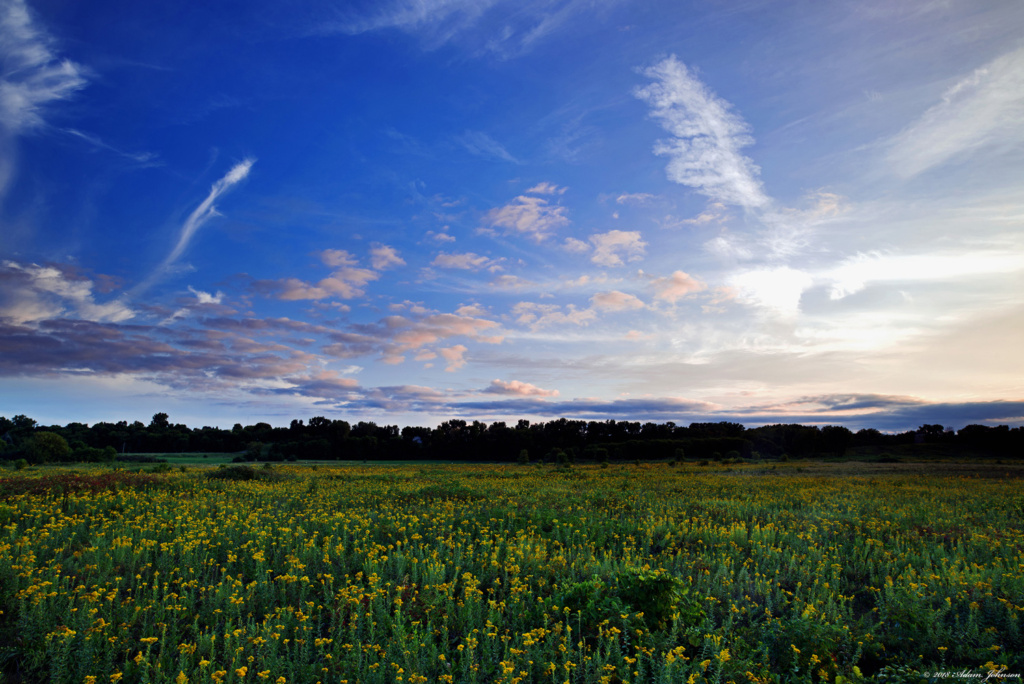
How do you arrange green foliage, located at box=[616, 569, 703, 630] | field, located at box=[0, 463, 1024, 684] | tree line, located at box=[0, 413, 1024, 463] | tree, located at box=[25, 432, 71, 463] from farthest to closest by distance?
1. tree line, located at box=[0, 413, 1024, 463]
2. tree, located at box=[25, 432, 71, 463]
3. green foliage, located at box=[616, 569, 703, 630]
4. field, located at box=[0, 463, 1024, 684]

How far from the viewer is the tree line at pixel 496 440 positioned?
64.1 m

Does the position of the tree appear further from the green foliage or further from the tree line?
the green foliage

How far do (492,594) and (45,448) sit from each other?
167 ft

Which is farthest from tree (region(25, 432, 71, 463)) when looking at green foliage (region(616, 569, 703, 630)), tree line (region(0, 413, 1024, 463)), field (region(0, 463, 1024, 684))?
green foliage (region(616, 569, 703, 630))

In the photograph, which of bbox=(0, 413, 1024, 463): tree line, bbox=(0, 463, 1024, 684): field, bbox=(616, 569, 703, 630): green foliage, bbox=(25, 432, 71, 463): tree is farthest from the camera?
bbox=(0, 413, 1024, 463): tree line

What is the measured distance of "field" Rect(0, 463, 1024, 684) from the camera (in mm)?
5477

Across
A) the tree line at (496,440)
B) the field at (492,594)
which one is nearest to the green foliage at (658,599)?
the field at (492,594)

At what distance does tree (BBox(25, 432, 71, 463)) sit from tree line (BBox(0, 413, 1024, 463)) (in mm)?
9697

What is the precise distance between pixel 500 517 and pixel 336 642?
310 inches

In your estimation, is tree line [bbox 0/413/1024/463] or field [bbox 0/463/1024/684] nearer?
field [bbox 0/463/1024/684]

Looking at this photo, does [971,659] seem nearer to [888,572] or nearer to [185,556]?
[888,572]


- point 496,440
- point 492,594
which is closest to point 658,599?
point 492,594

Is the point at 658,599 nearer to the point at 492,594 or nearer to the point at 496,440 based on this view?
the point at 492,594

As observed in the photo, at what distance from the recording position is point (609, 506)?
55.5ft
